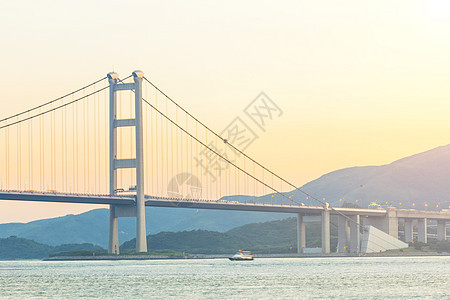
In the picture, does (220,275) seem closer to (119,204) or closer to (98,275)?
(98,275)

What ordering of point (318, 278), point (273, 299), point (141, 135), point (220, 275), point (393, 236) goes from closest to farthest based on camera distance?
point (273, 299)
point (318, 278)
point (220, 275)
point (141, 135)
point (393, 236)

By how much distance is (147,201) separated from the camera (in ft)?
420

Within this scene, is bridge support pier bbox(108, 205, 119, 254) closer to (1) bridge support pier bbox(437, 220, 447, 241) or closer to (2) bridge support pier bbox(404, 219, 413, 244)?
(2) bridge support pier bbox(404, 219, 413, 244)

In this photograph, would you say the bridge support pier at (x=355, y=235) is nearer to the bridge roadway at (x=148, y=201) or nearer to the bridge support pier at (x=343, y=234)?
the bridge support pier at (x=343, y=234)

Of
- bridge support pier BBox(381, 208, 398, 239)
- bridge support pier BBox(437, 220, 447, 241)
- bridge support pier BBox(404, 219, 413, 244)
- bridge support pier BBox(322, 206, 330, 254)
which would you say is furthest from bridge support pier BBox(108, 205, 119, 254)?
bridge support pier BBox(437, 220, 447, 241)

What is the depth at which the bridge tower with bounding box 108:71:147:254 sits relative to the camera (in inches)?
4843

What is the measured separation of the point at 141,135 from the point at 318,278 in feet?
149

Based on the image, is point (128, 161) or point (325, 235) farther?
point (325, 235)

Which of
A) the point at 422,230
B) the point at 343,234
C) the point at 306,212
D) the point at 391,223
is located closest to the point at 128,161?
the point at 306,212

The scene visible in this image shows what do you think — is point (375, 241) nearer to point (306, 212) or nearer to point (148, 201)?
point (306, 212)

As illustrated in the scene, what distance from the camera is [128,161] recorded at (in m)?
124

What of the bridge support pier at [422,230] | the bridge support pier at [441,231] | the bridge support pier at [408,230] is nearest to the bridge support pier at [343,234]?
the bridge support pier at [408,230]

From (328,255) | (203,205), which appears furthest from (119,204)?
(328,255)

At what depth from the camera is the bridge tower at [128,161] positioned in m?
123
